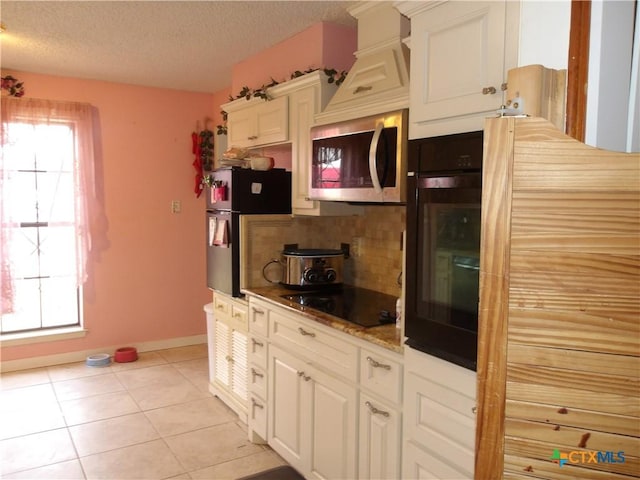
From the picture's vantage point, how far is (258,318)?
2.86 metres

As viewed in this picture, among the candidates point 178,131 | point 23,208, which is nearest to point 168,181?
point 178,131

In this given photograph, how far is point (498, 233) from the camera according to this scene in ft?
1.84

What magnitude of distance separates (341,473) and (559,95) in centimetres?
201

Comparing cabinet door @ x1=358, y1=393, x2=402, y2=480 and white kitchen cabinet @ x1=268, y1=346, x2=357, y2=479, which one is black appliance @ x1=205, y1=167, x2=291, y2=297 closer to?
white kitchen cabinet @ x1=268, y1=346, x2=357, y2=479

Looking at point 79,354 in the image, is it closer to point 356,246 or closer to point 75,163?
point 75,163

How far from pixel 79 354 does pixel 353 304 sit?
311 centimetres

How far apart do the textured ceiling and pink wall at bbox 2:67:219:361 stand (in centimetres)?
45

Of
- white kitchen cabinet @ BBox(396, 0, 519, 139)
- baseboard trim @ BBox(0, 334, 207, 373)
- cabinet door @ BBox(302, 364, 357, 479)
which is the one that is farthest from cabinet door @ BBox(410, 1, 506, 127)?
baseboard trim @ BBox(0, 334, 207, 373)

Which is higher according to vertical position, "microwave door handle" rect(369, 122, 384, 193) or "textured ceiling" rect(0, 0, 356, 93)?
"textured ceiling" rect(0, 0, 356, 93)

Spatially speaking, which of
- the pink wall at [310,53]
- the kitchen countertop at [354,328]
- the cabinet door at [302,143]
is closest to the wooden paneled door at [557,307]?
the kitchen countertop at [354,328]

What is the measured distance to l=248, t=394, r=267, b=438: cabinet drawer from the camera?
112 inches

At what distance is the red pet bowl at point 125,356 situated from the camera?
4387mm

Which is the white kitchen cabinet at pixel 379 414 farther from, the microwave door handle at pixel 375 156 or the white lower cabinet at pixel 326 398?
the microwave door handle at pixel 375 156

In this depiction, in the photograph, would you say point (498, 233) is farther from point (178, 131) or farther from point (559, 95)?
point (178, 131)
